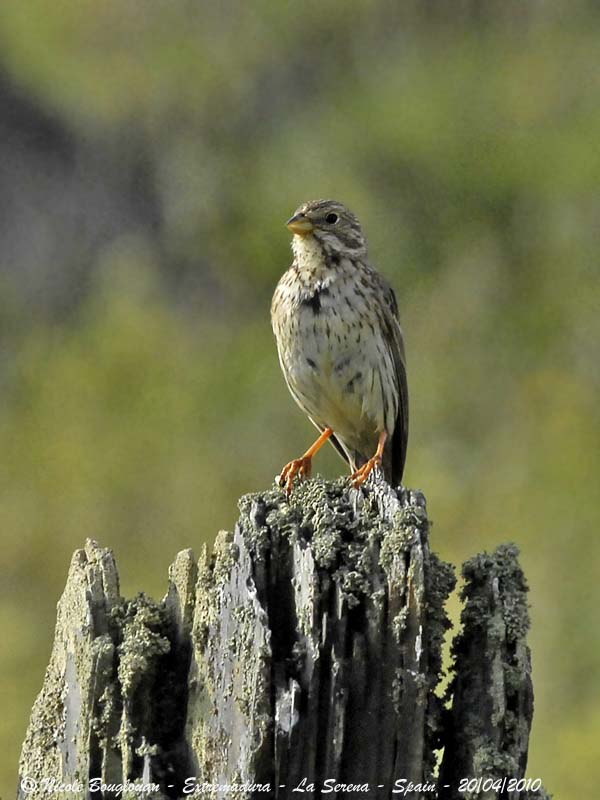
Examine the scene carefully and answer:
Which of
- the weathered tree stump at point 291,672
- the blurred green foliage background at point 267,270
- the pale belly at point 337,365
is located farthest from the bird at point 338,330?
the blurred green foliage background at point 267,270

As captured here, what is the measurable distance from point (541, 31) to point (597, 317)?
3754 millimetres

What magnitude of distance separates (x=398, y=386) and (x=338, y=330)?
509 mm

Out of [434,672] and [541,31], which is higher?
[541,31]

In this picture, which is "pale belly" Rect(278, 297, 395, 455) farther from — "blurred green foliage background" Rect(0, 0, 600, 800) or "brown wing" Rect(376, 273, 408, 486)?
"blurred green foliage background" Rect(0, 0, 600, 800)

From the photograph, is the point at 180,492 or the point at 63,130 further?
the point at 63,130

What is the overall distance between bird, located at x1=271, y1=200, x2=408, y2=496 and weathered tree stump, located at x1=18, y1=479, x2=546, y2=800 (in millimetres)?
2468

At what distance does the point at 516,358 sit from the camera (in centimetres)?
1385

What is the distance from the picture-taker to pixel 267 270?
14.1 m

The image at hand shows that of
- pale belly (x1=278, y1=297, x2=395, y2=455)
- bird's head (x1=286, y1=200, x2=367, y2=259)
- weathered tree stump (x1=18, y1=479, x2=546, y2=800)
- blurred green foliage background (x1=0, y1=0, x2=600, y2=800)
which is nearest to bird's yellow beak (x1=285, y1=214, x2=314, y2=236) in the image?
bird's head (x1=286, y1=200, x2=367, y2=259)

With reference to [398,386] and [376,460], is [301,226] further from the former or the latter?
[376,460]

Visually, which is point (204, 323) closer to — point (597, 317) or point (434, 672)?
point (597, 317)

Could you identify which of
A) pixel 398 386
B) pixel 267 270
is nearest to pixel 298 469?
pixel 398 386

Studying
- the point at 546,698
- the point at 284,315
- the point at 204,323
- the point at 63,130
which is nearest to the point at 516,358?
the point at 204,323

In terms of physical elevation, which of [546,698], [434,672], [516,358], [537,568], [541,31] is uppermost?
[541,31]
